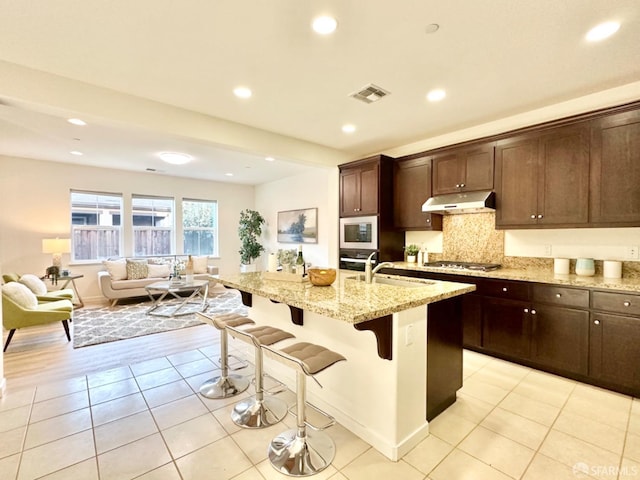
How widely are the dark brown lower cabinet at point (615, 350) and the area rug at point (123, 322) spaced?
4.35 meters

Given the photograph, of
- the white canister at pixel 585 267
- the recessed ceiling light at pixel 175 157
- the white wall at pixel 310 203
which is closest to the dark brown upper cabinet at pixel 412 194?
the white wall at pixel 310 203

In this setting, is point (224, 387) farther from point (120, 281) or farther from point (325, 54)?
point (120, 281)

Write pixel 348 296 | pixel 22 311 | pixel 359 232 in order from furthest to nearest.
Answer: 1. pixel 359 232
2. pixel 22 311
3. pixel 348 296

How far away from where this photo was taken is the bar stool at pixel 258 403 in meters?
2.02

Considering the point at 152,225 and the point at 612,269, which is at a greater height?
the point at 152,225

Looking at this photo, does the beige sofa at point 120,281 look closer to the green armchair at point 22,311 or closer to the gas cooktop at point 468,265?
the green armchair at point 22,311

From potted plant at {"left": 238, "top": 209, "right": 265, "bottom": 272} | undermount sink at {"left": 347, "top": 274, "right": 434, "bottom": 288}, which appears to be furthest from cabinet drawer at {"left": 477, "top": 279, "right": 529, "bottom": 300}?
potted plant at {"left": 238, "top": 209, "right": 265, "bottom": 272}

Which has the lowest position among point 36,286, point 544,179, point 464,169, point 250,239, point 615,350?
point 615,350

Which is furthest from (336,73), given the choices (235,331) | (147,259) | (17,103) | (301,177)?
(147,259)

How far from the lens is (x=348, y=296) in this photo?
187 cm

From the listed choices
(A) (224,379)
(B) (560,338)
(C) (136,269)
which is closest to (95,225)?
(C) (136,269)

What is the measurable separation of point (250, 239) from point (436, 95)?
5711mm

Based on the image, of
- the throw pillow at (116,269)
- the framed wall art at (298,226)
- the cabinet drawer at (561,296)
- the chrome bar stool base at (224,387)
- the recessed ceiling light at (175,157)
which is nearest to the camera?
the chrome bar stool base at (224,387)

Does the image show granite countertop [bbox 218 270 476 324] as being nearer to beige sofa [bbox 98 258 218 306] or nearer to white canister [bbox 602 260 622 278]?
white canister [bbox 602 260 622 278]
